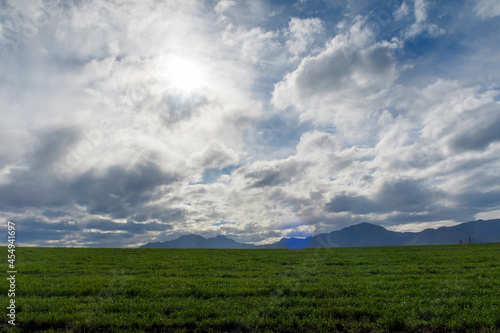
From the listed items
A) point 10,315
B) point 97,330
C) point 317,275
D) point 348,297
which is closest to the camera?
point 97,330

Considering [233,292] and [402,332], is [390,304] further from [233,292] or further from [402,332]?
[233,292]

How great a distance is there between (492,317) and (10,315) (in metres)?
22.2

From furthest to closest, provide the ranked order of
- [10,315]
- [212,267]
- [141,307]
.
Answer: [212,267]
[141,307]
[10,315]

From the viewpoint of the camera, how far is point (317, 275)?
875 inches

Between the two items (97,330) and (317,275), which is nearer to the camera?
(97,330)

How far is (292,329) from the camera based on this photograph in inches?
466

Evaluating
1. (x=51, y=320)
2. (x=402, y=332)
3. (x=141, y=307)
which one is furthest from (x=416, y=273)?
(x=51, y=320)

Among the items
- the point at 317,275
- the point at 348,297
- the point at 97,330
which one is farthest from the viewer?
the point at 317,275

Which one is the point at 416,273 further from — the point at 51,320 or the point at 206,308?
the point at 51,320

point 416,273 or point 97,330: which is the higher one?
point 97,330

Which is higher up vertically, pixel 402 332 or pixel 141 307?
pixel 141 307

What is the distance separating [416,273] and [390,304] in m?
11.9

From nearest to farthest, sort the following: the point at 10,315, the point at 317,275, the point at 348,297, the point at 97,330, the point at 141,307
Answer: the point at 97,330 < the point at 10,315 < the point at 141,307 < the point at 348,297 < the point at 317,275

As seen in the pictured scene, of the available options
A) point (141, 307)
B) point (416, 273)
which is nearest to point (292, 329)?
point (141, 307)
